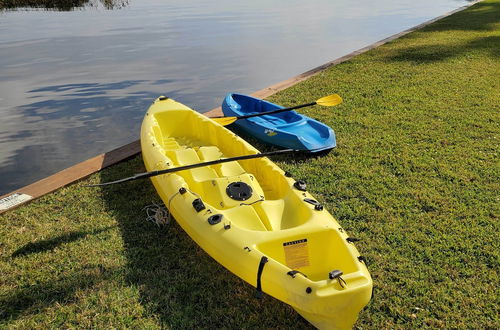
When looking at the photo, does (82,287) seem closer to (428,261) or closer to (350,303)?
(350,303)

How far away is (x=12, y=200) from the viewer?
4934 mm

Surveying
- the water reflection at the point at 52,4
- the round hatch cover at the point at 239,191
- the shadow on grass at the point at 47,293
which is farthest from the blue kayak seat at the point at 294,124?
the water reflection at the point at 52,4

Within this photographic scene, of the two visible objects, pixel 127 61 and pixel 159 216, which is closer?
pixel 159 216

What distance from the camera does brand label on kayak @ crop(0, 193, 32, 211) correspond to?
190 inches

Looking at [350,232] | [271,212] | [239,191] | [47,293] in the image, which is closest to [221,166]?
[239,191]

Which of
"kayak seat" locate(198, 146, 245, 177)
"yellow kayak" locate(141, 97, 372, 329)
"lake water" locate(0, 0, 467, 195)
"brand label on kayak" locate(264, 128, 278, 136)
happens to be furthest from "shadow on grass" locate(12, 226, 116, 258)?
"brand label on kayak" locate(264, 128, 278, 136)

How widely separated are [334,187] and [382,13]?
58.6 feet

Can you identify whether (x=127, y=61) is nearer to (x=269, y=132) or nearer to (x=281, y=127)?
(x=281, y=127)

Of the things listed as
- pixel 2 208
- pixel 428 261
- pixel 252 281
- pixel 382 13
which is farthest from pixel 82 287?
pixel 382 13

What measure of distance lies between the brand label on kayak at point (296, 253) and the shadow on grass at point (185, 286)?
1.14 ft

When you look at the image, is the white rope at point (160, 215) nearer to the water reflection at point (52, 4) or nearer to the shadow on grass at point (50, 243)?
the shadow on grass at point (50, 243)

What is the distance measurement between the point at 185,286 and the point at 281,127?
3330 millimetres

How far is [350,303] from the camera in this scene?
9.53ft

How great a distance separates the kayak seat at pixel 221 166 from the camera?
4.70m
